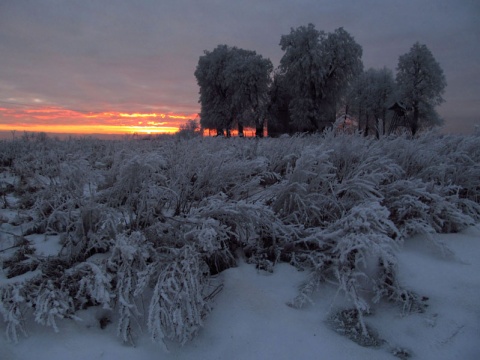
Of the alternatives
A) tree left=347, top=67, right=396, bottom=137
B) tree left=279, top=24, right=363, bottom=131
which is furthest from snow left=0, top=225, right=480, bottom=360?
tree left=347, top=67, right=396, bottom=137

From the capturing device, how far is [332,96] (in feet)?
96.7

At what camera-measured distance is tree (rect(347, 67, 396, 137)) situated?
37.6 meters

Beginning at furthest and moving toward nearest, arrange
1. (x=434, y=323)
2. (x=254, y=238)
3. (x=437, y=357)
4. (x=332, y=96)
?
(x=332, y=96), (x=254, y=238), (x=434, y=323), (x=437, y=357)

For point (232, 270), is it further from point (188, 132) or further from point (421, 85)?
point (421, 85)

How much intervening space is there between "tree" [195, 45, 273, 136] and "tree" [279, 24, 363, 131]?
112 inches

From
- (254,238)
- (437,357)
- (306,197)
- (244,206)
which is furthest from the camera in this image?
(306,197)

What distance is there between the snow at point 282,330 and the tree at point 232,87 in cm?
3013

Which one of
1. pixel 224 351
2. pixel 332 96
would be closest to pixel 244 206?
pixel 224 351

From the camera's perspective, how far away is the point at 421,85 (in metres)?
30.5

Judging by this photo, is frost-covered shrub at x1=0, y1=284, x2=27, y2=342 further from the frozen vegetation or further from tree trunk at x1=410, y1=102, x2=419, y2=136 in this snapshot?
tree trunk at x1=410, y1=102, x2=419, y2=136

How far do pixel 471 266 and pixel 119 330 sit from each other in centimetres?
278

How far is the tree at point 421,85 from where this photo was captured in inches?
1198

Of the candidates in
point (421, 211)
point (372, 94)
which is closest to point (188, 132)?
point (421, 211)

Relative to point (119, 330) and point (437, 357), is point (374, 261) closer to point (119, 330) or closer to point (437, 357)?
point (437, 357)
